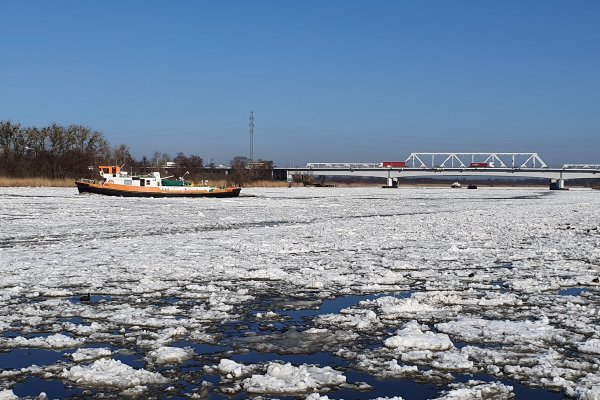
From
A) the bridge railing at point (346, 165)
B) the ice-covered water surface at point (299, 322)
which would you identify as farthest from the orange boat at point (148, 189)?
the bridge railing at point (346, 165)

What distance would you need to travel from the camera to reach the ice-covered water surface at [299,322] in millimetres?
5422

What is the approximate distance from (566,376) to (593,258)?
30.1 feet

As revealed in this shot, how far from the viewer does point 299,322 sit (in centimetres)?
775

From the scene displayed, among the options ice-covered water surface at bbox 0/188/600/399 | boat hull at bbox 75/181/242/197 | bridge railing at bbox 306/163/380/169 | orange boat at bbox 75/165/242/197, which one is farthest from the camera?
bridge railing at bbox 306/163/380/169

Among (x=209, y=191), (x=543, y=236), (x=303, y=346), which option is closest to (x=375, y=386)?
(x=303, y=346)

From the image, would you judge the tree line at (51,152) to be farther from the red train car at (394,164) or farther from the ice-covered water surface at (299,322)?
the ice-covered water surface at (299,322)

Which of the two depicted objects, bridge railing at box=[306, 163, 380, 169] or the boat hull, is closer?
the boat hull

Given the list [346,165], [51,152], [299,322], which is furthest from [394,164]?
[299,322]

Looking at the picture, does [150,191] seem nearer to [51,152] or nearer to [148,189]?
[148,189]

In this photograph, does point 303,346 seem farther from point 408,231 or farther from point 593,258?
point 408,231

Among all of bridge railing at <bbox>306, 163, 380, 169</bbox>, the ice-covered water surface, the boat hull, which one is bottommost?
the boat hull

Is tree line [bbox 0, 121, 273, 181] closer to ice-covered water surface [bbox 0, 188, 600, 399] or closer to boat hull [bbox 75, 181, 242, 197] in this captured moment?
boat hull [bbox 75, 181, 242, 197]

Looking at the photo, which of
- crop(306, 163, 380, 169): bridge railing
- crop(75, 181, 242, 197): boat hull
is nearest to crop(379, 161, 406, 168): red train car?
crop(306, 163, 380, 169): bridge railing

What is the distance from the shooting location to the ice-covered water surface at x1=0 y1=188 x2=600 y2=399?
5422mm
